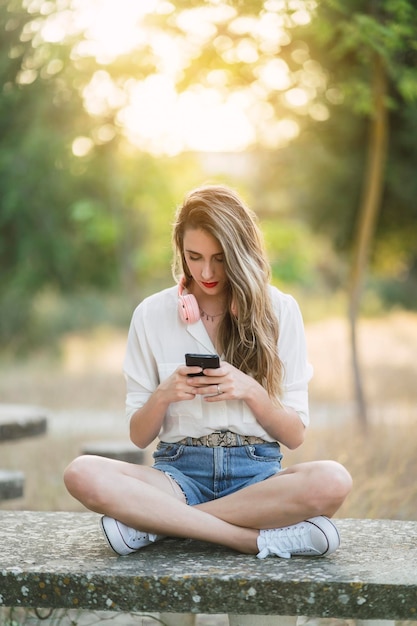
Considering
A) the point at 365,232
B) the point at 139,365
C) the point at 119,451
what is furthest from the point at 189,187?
the point at 139,365

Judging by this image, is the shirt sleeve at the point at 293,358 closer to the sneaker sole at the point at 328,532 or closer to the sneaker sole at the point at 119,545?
the sneaker sole at the point at 328,532

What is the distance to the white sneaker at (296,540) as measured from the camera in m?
2.88

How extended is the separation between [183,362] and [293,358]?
382 millimetres

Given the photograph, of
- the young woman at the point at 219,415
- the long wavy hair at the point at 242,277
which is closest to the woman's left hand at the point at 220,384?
the young woman at the point at 219,415

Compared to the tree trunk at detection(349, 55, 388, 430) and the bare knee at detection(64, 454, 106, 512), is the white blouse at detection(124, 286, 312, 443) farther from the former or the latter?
the tree trunk at detection(349, 55, 388, 430)

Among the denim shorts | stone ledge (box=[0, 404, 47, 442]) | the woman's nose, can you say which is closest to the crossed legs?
the denim shorts

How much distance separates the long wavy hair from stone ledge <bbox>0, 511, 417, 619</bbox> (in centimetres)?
61

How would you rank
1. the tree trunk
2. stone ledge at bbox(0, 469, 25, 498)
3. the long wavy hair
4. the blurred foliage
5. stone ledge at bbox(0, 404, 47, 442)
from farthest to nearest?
the tree trunk < the blurred foliage < stone ledge at bbox(0, 404, 47, 442) < stone ledge at bbox(0, 469, 25, 498) < the long wavy hair

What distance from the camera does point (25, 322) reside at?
16266 mm

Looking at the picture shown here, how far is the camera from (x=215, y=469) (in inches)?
123

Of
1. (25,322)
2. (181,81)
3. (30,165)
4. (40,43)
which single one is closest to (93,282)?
(25,322)

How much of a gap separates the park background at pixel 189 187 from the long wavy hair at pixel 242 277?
78.1 inches

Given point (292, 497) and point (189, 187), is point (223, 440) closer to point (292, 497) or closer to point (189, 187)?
point (292, 497)

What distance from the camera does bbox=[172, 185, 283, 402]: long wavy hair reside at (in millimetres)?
3072
